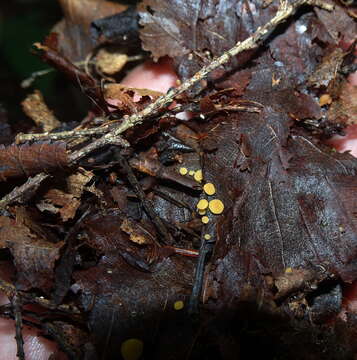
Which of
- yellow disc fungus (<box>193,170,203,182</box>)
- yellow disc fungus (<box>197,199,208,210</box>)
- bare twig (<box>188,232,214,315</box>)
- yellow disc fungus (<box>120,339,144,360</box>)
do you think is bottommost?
yellow disc fungus (<box>120,339,144,360</box>)

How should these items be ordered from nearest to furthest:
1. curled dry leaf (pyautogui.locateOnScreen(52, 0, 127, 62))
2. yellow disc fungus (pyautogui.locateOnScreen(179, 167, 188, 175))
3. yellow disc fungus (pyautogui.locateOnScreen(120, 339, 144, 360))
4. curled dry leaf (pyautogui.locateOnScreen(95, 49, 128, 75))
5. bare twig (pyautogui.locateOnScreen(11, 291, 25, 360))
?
bare twig (pyautogui.locateOnScreen(11, 291, 25, 360)) < yellow disc fungus (pyautogui.locateOnScreen(120, 339, 144, 360)) < yellow disc fungus (pyautogui.locateOnScreen(179, 167, 188, 175)) < curled dry leaf (pyautogui.locateOnScreen(95, 49, 128, 75)) < curled dry leaf (pyautogui.locateOnScreen(52, 0, 127, 62))

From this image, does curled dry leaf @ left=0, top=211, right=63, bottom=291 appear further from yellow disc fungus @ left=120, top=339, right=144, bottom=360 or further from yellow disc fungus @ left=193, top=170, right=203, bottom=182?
yellow disc fungus @ left=193, top=170, right=203, bottom=182

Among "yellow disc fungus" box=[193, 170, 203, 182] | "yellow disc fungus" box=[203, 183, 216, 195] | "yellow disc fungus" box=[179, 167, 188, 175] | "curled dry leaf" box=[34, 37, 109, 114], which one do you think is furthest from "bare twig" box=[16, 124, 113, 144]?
"yellow disc fungus" box=[203, 183, 216, 195]

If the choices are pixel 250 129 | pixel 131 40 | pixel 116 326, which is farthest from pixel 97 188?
pixel 131 40

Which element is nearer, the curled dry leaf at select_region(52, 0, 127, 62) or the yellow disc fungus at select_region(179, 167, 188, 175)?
the yellow disc fungus at select_region(179, 167, 188, 175)

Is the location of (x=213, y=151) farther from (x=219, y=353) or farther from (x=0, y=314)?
(x=0, y=314)

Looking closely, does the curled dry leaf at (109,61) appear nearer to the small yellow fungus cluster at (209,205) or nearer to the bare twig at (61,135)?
the bare twig at (61,135)

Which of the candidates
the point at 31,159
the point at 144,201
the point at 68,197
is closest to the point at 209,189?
the point at 144,201
